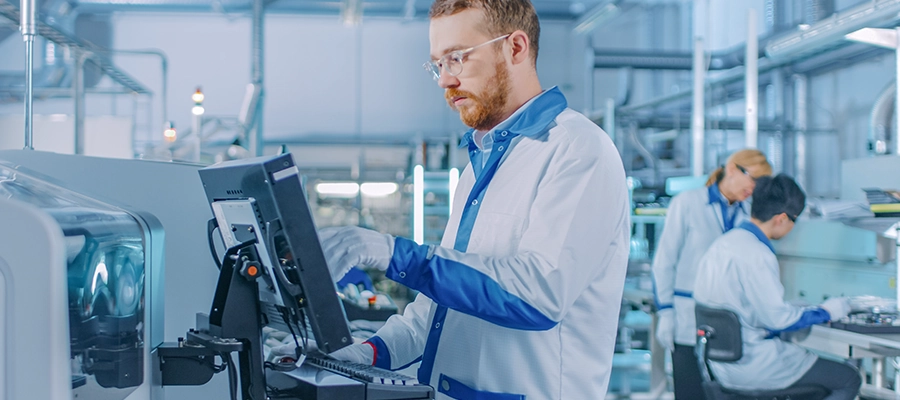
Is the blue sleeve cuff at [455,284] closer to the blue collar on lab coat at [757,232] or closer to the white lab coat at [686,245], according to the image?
the blue collar on lab coat at [757,232]

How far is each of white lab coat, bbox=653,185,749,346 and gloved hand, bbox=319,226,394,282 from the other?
3.14 meters

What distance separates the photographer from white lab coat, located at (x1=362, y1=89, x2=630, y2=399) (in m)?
1.22

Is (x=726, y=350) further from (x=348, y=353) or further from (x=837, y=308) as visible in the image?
(x=348, y=353)

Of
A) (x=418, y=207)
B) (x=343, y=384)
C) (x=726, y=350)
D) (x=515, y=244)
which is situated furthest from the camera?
(x=418, y=207)

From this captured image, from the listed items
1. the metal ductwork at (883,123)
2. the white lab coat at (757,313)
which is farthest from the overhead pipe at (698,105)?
the white lab coat at (757,313)

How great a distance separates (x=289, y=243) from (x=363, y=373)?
0.29 m

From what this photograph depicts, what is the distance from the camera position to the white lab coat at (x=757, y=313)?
3035mm

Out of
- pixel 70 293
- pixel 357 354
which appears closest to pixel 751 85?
pixel 357 354

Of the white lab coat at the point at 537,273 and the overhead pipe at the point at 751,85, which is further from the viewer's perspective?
the overhead pipe at the point at 751,85

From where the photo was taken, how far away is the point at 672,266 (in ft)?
13.6

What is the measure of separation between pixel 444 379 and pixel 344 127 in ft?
28.2

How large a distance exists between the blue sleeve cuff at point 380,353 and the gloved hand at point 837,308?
87.3 inches

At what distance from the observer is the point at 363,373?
1.18 meters

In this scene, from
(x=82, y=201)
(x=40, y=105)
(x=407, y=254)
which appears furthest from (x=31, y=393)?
(x=40, y=105)
